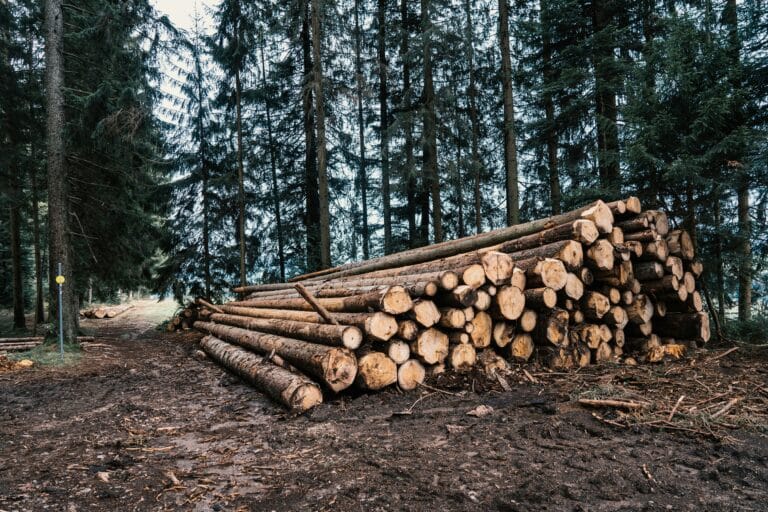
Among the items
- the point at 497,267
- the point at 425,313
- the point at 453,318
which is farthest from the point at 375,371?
the point at 497,267

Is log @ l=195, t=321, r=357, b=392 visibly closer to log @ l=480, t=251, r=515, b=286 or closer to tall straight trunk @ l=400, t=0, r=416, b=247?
log @ l=480, t=251, r=515, b=286

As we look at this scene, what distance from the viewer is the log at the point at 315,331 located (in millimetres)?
4895

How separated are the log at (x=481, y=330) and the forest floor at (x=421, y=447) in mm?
497

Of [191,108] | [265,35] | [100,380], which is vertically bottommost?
[100,380]

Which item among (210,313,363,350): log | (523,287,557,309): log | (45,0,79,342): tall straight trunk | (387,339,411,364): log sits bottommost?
(387,339,411,364): log

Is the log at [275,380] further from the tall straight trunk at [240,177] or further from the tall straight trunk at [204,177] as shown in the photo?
the tall straight trunk at [204,177]

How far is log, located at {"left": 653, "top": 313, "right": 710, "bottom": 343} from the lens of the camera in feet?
21.2

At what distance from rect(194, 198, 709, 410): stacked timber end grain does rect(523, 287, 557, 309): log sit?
0.02 metres

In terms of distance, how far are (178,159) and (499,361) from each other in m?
16.4

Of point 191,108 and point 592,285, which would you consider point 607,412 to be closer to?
point 592,285

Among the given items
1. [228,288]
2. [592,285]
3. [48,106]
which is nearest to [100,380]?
[48,106]

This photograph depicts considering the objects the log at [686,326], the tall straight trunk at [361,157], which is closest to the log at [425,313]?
the log at [686,326]

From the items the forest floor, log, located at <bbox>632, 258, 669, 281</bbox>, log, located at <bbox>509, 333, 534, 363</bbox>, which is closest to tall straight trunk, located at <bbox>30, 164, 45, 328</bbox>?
the forest floor

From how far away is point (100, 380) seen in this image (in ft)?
22.7
